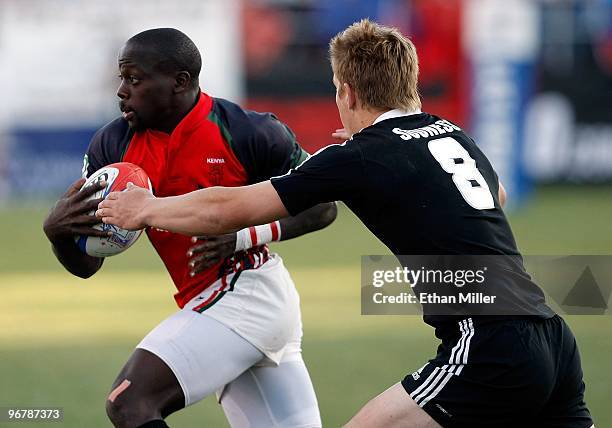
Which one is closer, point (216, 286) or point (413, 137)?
point (413, 137)

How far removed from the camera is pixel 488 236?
4.61 m

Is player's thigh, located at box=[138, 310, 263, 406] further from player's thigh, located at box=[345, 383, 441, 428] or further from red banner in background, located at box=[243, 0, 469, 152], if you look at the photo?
red banner in background, located at box=[243, 0, 469, 152]

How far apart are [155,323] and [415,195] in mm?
6532

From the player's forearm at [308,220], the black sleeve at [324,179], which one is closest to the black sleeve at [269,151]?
the player's forearm at [308,220]

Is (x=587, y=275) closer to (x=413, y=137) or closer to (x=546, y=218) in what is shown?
(x=413, y=137)

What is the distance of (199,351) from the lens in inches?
205

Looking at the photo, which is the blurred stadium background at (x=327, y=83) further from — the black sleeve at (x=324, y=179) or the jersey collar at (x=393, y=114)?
the black sleeve at (x=324, y=179)

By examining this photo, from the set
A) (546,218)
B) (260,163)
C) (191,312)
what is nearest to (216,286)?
(191,312)

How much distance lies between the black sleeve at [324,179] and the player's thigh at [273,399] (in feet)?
4.08

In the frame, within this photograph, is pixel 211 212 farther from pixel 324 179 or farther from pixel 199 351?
pixel 199 351

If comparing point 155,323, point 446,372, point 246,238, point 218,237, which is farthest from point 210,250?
point 155,323

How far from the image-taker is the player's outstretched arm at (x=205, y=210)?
4613mm

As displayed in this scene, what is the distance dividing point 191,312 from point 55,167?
16.5m

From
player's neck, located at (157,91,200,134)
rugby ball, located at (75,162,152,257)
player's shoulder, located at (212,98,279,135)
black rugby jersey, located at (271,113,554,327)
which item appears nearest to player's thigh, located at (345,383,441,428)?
black rugby jersey, located at (271,113,554,327)
